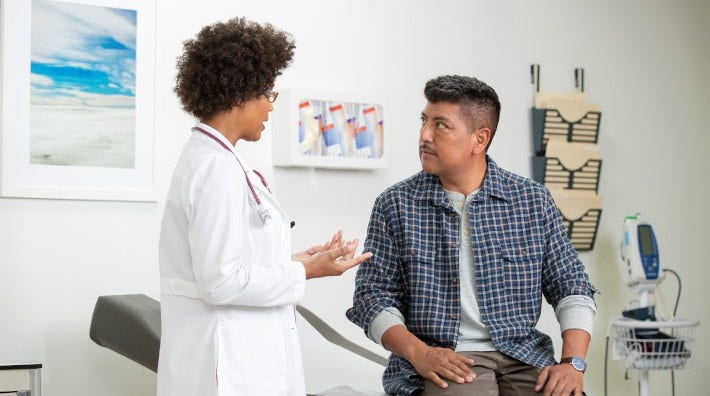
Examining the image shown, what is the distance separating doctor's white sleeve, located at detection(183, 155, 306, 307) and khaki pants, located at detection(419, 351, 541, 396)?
68 cm

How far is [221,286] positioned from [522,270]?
3.28 feet

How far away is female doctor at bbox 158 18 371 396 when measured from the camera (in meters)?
1.78

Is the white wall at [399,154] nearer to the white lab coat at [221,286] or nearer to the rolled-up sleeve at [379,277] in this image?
the rolled-up sleeve at [379,277]

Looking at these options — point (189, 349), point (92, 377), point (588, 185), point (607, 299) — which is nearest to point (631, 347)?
point (607, 299)

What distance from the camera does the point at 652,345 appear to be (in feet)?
12.0

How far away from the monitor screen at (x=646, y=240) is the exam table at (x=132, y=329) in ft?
5.02

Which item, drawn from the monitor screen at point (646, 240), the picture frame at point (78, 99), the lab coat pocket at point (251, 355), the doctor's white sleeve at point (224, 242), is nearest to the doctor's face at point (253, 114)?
the doctor's white sleeve at point (224, 242)

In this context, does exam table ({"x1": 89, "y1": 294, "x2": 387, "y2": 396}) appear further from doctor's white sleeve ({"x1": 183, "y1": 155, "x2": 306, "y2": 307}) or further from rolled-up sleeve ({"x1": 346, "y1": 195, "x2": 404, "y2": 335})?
doctor's white sleeve ({"x1": 183, "y1": 155, "x2": 306, "y2": 307})

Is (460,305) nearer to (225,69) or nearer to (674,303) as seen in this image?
(225,69)

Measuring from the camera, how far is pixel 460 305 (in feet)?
7.95

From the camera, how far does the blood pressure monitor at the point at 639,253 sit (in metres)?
3.79

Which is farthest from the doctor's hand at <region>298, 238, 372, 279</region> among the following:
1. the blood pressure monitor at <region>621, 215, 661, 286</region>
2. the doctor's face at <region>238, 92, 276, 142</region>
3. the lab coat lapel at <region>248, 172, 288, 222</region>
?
the blood pressure monitor at <region>621, 215, 661, 286</region>

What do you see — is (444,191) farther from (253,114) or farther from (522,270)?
(253,114)

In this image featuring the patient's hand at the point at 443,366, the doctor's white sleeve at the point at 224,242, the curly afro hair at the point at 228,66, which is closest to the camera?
the doctor's white sleeve at the point at 224,242
